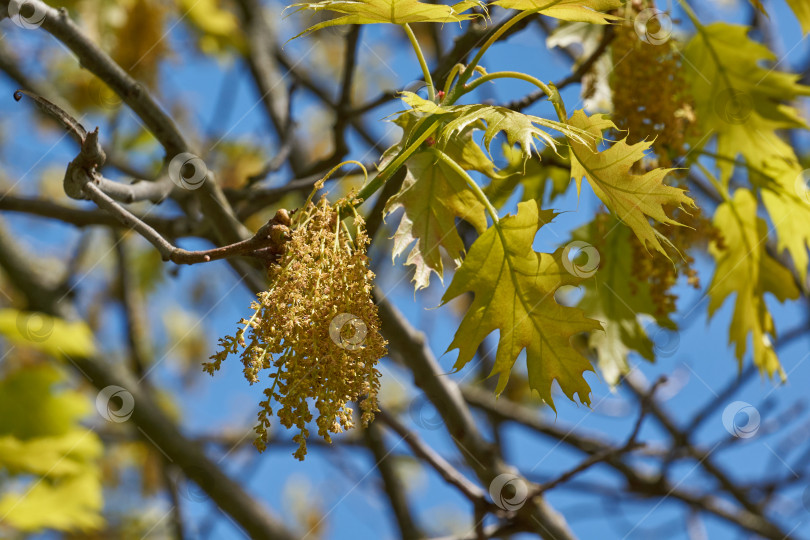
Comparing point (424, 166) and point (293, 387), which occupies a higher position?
point (424, 166)

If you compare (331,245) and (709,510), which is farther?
(709,510)

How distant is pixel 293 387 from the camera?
1532mm

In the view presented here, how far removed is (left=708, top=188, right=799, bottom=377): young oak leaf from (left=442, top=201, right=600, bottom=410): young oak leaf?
4.14 feet

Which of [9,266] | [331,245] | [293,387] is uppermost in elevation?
[9,266]

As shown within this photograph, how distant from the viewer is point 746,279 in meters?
2.89

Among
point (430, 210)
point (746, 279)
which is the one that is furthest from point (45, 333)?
point (746, 279)

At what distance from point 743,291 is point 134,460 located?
4.73 meters

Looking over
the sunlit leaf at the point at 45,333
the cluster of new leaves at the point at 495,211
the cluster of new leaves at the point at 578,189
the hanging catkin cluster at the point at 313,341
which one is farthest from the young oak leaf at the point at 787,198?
the sunlit leaf at the point at 45,333

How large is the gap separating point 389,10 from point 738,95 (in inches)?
66.4

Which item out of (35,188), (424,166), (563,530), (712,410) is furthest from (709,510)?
(35,188)

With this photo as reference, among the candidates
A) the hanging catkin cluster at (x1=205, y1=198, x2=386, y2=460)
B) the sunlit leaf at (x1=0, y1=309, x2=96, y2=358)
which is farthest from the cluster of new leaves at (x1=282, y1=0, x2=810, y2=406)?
the sunlit leaf at (x1=0, y1=309, x2=96, y2=358)

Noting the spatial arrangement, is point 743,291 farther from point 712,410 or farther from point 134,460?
point 134,460

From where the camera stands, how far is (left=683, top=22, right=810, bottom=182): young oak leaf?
2.83 metres

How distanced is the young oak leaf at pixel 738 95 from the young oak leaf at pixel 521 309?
133 cm
